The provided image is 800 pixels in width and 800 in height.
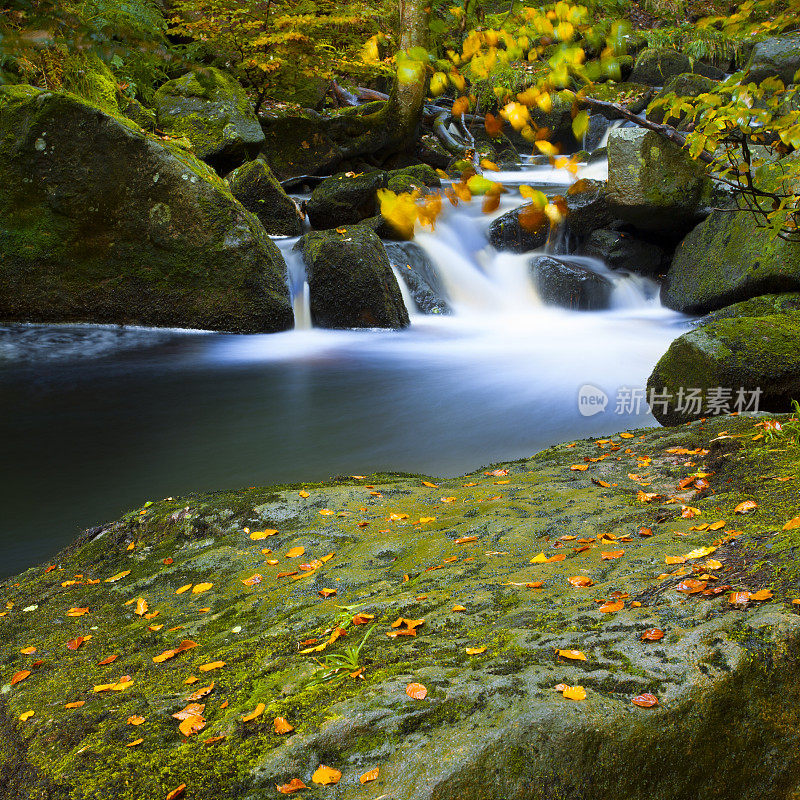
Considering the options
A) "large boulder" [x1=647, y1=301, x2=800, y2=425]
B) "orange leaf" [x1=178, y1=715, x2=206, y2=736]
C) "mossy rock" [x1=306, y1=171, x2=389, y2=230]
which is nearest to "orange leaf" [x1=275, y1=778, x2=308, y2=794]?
"orange leaf" [x1=178, y1=715, x2=206, y2=736]

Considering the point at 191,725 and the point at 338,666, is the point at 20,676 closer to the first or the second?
the point at 191,725

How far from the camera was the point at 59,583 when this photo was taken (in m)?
2.82

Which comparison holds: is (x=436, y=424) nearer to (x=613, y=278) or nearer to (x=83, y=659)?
(x=83, y=659)

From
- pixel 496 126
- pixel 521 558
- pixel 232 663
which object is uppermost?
pixel 496 126

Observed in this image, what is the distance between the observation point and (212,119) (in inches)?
484

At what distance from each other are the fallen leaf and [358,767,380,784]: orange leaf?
49cm

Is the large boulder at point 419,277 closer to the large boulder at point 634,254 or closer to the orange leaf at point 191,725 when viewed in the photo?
the large boulder at point 634,254

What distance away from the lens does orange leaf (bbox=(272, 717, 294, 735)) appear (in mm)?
1451

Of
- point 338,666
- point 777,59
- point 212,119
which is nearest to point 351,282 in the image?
point 212,119

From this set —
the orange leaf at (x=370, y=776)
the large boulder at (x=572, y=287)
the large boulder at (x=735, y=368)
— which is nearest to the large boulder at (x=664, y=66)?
the large boulder at (x=572, y=287)

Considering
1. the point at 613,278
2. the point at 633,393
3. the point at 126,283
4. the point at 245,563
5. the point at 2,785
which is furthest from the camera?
the point at 613,278

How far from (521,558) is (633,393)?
5416 mm

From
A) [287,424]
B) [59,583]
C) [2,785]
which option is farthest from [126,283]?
[2,785]

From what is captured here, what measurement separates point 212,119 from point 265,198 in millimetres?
2624
